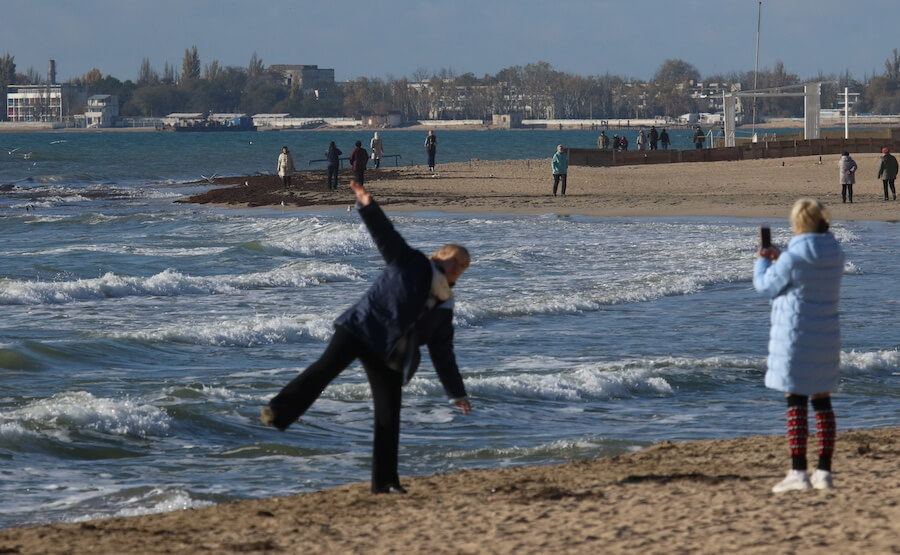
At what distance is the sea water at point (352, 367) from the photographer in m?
9.03

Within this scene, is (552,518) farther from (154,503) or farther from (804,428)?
(154,503)

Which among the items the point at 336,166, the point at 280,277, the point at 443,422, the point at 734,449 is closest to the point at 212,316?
the point at 280,277

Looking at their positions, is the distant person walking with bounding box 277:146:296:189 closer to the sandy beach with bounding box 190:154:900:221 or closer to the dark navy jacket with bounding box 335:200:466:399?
the sandy beach with bounding box 190:154:900:221

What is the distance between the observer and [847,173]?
1206 inches

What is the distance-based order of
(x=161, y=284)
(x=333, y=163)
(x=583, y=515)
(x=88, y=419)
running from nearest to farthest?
1. (x=583, y=515)
2. (x=88, y=419)
3. (x=161, y=284)
4. (x=333, y=163)

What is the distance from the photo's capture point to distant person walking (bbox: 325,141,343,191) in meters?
37.8

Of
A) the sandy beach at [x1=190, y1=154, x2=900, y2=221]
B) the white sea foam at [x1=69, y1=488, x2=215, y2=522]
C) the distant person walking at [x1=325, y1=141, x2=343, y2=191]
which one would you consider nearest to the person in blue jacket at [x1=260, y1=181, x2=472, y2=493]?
the white sea foam at [x1=69, y1=488, x2=215, y2=522]

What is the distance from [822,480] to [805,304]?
100 centimetres

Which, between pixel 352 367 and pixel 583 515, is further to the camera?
pixel 352 367

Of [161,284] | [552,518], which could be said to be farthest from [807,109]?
[552,518]

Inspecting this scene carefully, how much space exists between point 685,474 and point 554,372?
15.7 feet

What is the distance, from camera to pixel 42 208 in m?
39.4

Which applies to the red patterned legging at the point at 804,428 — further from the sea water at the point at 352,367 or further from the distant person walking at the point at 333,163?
the distant person walking at the point at 333,163

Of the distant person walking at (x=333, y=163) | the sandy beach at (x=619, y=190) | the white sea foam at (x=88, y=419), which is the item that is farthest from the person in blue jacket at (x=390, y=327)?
the distant person walking at (x=333, y=163)
